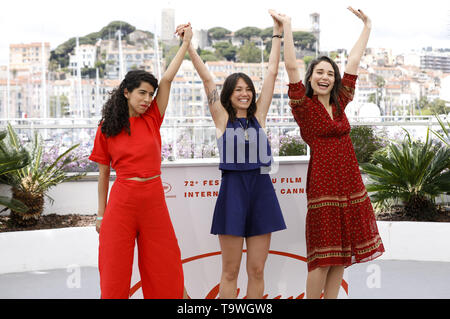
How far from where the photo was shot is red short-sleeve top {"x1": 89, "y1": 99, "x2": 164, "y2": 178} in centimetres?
234

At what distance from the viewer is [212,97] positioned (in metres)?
2.57

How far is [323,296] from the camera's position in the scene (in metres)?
2.67

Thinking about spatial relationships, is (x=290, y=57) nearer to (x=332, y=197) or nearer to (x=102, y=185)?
(x=332, y=197)

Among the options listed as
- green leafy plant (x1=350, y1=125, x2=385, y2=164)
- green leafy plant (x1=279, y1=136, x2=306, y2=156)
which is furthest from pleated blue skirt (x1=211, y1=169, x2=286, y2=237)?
green leafy plant (x1=279, y1=136, x2=306, y2=156)

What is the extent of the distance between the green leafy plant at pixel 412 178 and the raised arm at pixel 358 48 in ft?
7.99

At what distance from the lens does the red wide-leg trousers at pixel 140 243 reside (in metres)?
2.31

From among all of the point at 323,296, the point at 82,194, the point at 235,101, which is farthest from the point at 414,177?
the point at 82,194

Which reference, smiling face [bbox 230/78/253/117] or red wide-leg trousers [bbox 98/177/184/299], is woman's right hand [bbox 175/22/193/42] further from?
red wide-leg trousers [bbox 98/177/184/299]

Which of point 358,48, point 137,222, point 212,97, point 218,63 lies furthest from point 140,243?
point 218,63

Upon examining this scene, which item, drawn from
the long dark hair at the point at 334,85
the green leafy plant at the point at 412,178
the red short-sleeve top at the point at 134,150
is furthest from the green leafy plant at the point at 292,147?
the red short-sleeve top at the point at 134,150

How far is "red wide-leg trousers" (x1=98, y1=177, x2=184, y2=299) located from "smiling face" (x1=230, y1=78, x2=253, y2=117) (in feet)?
1.71

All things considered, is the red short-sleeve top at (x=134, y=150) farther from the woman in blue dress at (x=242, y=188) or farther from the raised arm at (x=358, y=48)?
the raised arm at (x=358, y=48)

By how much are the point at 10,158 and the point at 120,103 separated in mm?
2650

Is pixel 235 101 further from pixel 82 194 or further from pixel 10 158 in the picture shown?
pixel 82 194
